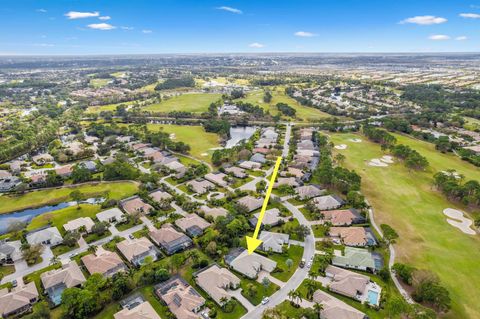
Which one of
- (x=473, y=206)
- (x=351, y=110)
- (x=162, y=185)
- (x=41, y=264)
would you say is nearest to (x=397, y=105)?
(x=351, y=110)

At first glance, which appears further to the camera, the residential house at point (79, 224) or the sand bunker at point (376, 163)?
the sand bunker at point (376, 163)

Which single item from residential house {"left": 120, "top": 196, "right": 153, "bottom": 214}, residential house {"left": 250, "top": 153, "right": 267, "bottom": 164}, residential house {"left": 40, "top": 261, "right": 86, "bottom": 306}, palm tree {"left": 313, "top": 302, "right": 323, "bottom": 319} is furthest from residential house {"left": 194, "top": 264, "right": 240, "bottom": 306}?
residential house {"left": 250, "top": 153, "right": 267, "bottom": 164}

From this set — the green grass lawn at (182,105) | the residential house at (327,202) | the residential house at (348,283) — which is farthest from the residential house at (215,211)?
the green grass lawn at (182,105)

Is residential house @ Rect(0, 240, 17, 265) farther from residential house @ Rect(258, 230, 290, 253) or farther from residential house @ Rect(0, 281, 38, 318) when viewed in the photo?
residential house @ Rect(258, 230, 290, 253)

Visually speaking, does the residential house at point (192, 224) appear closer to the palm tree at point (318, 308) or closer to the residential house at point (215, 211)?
the residential house at point (215, 211)

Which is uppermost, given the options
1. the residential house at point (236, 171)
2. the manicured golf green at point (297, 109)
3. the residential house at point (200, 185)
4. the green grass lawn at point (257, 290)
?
the manicured golf green at point (297, 109)


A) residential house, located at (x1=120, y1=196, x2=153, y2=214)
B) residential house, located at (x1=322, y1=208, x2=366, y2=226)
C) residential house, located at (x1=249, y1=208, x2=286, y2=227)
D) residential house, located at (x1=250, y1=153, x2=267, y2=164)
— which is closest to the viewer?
residential house, located at (x1=322, y1=208, x2=366, y2=226)

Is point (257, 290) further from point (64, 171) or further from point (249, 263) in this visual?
point (64, 171)
